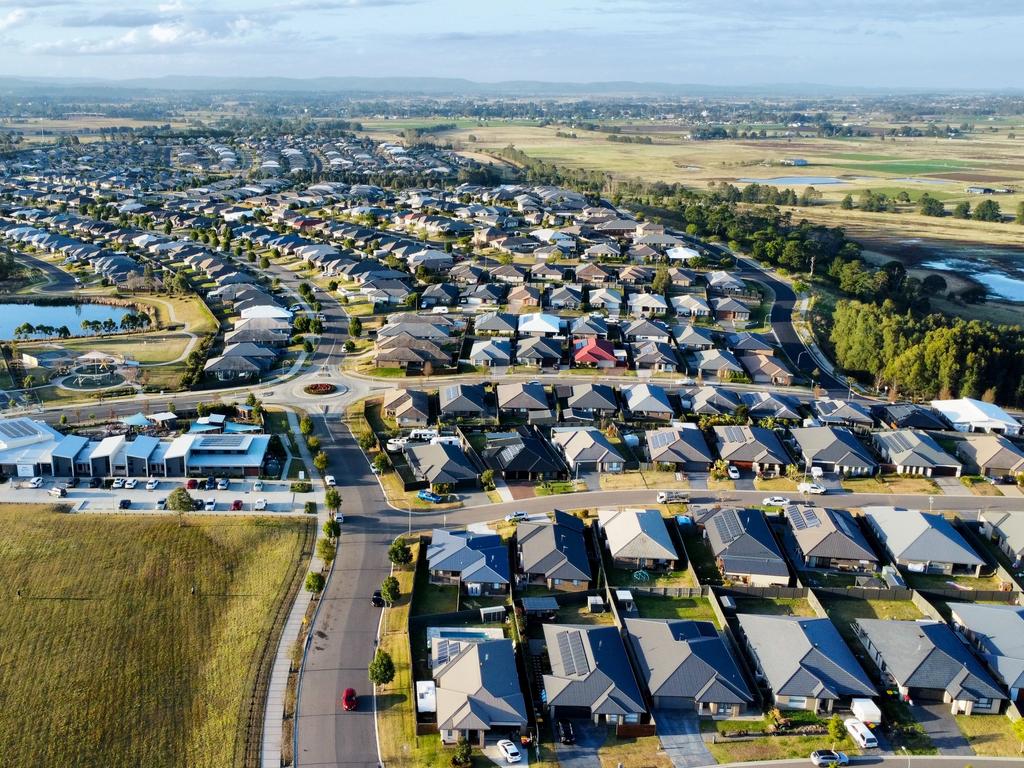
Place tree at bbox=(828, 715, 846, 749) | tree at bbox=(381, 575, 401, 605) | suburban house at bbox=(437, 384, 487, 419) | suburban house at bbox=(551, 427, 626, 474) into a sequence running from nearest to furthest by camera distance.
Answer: tree at bbox=(828, 715, 846, 749) < tree at bbox=(381, 575, 401, 605) < suburban house at bbox=(551, 427, 626, 474) < suburban house at bbox=(437, 384, 487, 419)

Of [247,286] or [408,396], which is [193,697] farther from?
[247,286]

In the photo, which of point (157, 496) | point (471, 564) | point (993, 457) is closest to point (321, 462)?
point (157, 496)

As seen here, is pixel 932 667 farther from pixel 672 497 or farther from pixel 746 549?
pixel 672 497

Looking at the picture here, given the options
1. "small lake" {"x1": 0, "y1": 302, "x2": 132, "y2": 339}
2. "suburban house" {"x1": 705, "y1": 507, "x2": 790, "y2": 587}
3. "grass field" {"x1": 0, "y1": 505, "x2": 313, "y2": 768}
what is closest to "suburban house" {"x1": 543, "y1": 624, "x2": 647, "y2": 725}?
"suburban house" {"x1": 705, "y1": 507, "x2": 790, "y2": 587}

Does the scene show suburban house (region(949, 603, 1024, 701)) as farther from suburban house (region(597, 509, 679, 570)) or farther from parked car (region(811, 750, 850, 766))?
suburban house (region(597, 509, 679, 570))

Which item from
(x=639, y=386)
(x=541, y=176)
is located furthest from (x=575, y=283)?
(x=541, y=176)

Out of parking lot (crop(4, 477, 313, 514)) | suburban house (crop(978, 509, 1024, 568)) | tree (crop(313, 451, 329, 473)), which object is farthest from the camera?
tree (crop(313, 451, 329, 473))
